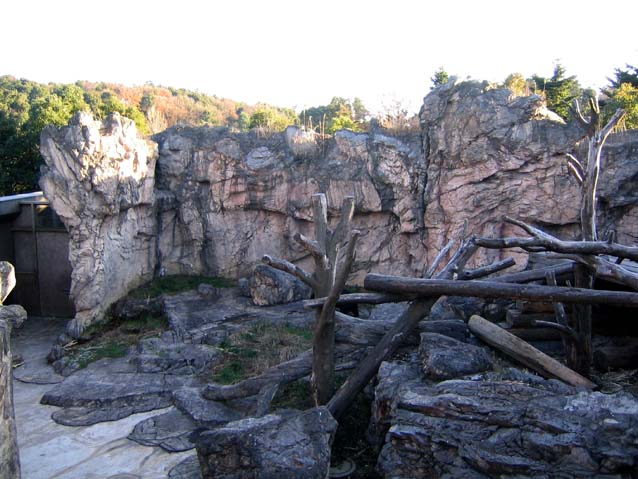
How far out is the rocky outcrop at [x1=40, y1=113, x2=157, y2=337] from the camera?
11.1 meters

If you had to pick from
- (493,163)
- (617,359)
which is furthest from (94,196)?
(617,359)

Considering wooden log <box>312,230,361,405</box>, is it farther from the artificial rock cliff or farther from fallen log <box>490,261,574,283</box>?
the artificial rock cliff

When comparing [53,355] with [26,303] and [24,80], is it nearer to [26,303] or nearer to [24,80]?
[26,303]

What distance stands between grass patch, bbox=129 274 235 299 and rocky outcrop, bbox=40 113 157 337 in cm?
44

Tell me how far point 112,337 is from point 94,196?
9.06 feet

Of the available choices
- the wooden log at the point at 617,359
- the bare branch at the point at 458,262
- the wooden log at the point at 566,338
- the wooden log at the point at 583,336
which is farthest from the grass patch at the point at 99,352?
the wooden log at the point at 617,359

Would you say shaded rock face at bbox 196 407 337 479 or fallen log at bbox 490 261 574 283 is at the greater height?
fallen log at bbox 490 261 574 283

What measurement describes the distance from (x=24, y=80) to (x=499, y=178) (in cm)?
3274

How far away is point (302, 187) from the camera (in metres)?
13.3

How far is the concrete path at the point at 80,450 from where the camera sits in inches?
245

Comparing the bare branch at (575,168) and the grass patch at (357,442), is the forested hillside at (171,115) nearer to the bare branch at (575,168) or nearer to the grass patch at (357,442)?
the bare branch at (575,168)

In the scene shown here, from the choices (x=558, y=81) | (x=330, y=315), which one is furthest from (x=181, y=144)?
(x=558, y=81)

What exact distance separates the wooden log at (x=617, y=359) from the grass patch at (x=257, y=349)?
4.42 m

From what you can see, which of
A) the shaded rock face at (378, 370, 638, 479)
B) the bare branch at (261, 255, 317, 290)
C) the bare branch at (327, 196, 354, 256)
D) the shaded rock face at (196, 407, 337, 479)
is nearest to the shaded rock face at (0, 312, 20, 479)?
the shaded rock face at (196, 407, 337, 479)
